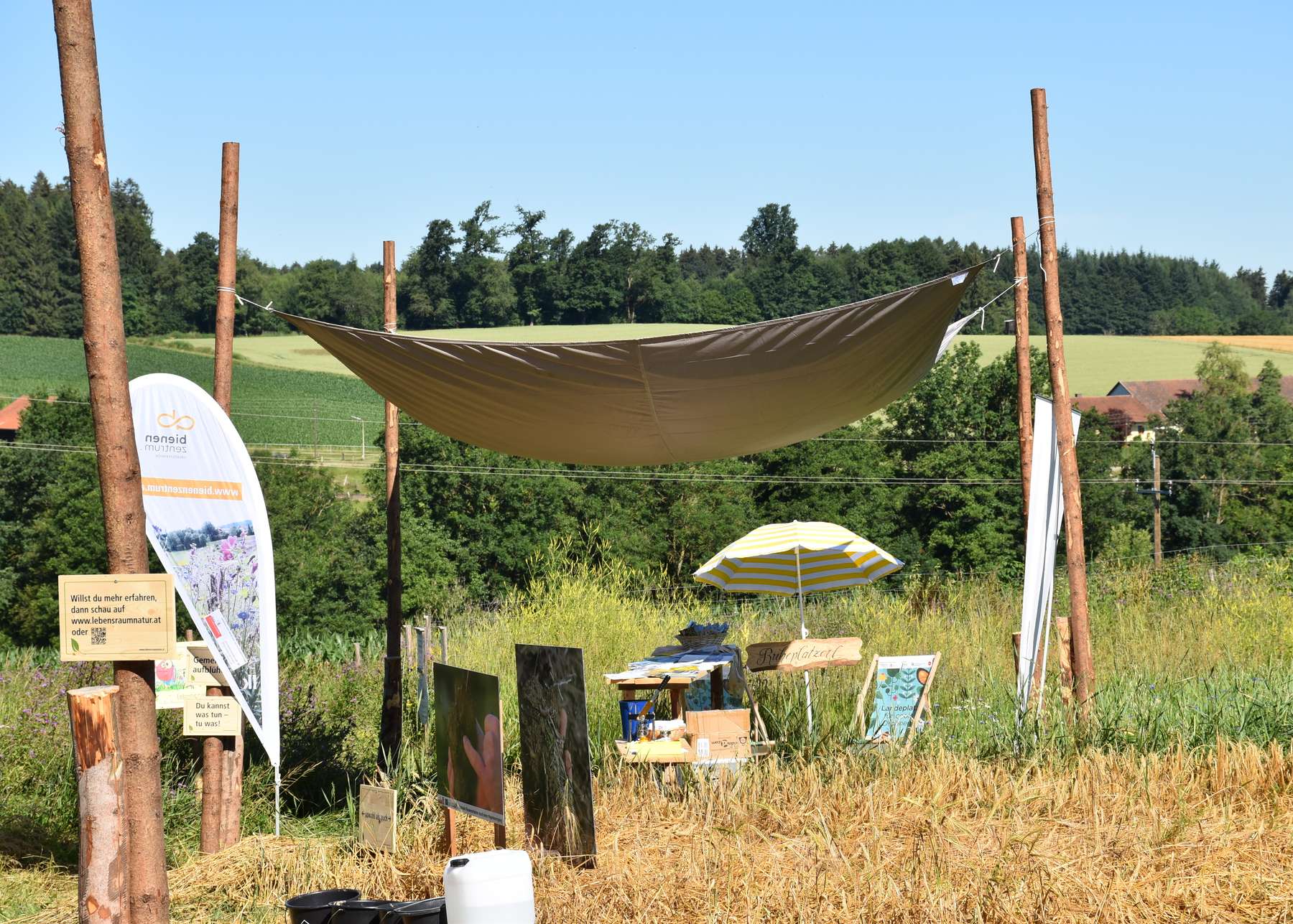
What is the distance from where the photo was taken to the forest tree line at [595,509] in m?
26.6

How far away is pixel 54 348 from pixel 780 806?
146ft

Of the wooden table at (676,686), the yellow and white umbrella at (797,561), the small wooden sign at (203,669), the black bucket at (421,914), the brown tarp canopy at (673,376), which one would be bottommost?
the black bucket at (421,914)

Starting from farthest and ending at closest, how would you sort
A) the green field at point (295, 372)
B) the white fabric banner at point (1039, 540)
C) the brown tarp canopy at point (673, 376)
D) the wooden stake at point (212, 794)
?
1. the green field at point (295, 372)
2. the white fabric banner at point (1039, 540)
3. the wooden stake at point (212, 794)
4. the brown tarp canopy at point (673, 376)

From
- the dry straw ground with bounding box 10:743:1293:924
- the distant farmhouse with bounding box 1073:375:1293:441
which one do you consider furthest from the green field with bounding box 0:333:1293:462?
the dry straw ground with bounding box 10:743:1293:924

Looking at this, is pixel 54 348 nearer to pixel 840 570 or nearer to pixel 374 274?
pixel 374 274

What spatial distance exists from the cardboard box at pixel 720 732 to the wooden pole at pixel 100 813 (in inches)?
106

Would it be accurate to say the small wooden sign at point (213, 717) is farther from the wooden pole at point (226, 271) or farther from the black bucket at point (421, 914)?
Result: the black bucket at point (421, 914)

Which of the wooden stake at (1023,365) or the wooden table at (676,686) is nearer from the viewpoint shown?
the wooden table at (676,686)

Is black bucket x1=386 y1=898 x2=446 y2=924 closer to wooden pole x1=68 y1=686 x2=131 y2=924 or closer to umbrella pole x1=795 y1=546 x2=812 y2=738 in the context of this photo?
wooden pole x1=68 y1=686 x2=131 y2=924

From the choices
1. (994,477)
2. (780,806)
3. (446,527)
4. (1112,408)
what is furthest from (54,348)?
→ (780,806)

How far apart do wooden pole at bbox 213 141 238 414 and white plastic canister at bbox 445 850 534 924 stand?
3.17 m

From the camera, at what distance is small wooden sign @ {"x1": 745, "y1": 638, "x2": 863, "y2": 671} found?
7.04 meters

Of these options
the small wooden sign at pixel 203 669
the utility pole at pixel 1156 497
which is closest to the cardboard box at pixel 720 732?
the small wooden sign at pixel 203 669

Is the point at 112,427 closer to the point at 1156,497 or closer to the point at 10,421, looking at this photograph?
the point at 1156,497
